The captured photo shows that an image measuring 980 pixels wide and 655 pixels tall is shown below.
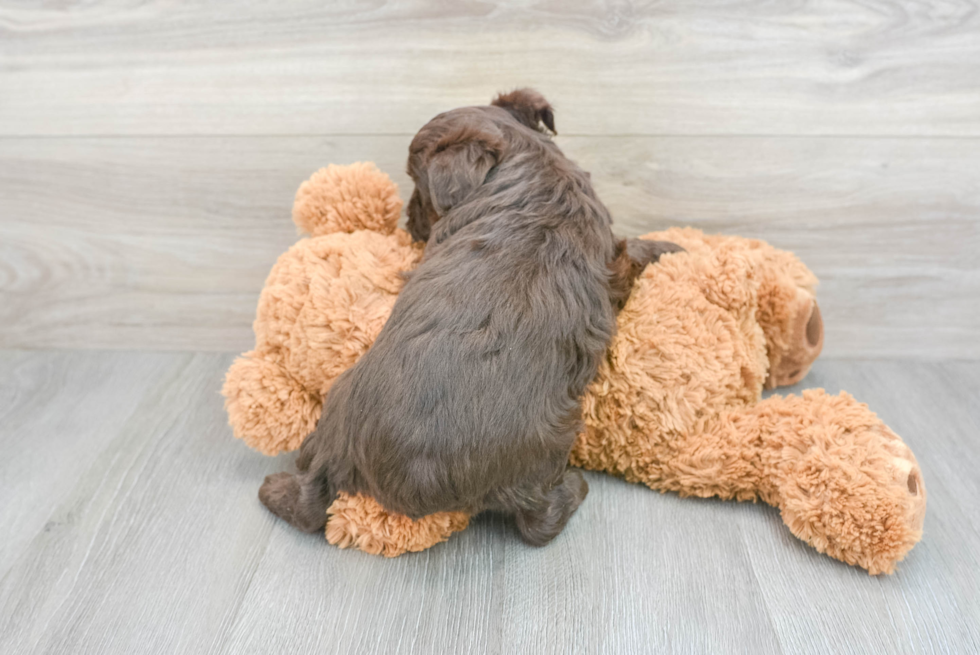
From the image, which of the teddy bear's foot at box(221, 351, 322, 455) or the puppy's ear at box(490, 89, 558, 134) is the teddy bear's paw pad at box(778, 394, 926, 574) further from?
the teddy bear's foot at box(221, 351, 322, 455)

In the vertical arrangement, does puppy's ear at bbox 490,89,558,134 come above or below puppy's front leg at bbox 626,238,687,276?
above

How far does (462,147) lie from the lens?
97 cm

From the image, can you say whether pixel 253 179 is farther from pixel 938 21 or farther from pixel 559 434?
pixel 938 21

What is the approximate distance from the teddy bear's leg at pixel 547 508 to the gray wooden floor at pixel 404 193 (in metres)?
0.03

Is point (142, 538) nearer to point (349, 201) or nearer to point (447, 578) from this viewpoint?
point (447, 578)

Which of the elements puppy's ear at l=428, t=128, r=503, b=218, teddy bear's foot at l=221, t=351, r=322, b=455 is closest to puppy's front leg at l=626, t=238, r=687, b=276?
puppy's ear at l=428, t=128, r=503, b=218

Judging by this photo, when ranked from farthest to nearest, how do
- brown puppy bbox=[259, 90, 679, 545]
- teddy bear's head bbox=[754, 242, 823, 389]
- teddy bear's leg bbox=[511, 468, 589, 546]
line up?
teddy bear's head bbox=[754, 242, 823, 389] → teddy bear's leg bbox=[511, 468, 589, 546] → brown puppy bbox=[259, 90, 679, 545]

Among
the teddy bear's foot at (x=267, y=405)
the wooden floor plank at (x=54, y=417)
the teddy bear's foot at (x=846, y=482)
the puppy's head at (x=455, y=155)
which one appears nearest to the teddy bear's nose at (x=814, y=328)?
the teddy bear's foot at (x=846, y=482)

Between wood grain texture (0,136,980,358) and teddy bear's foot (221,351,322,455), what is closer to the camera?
teddy bear's foot (221,351,322,455)

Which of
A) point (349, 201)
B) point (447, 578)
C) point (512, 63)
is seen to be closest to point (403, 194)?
point (349, 201)

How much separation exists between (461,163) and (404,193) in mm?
360

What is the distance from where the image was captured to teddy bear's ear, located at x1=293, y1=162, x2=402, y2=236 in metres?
1.13

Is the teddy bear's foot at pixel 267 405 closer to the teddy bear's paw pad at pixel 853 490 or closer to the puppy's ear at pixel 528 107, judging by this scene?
the puppy's ear at pixel 528 107

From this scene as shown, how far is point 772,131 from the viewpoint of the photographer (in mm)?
1276
